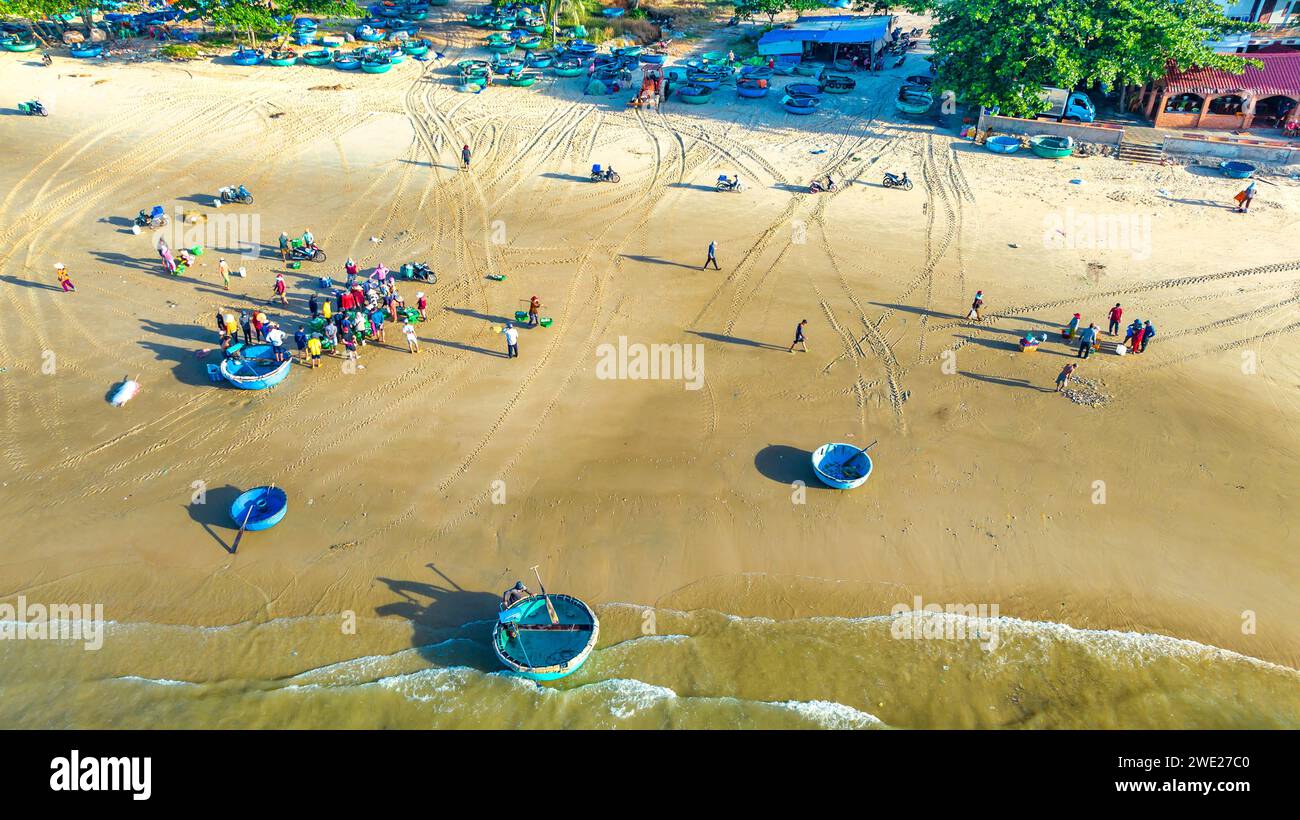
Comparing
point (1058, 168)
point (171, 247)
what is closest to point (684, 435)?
point (171, 247)

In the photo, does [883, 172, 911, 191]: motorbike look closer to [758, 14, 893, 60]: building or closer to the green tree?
the green tree

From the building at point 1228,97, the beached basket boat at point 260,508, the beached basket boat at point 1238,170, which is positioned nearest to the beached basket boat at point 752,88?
the building at point 1228,97

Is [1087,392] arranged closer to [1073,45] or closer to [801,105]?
[1073,45]

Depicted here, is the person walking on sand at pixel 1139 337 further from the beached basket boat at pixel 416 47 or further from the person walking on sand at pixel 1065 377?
the beached basket boat at pixel 416 47

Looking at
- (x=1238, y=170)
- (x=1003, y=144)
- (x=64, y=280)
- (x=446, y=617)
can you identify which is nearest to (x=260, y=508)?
(x=446, y=617)
